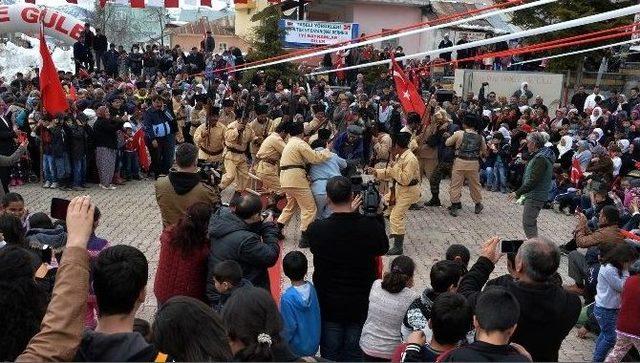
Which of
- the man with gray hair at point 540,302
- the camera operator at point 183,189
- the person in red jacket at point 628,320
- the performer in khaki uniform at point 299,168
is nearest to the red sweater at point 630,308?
the person in red jacket at point 628,320


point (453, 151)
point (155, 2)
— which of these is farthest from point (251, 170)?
point (155, 2)

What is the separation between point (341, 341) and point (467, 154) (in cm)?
679

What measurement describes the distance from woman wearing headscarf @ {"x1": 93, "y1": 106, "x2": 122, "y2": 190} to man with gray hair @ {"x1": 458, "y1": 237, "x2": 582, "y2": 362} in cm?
989

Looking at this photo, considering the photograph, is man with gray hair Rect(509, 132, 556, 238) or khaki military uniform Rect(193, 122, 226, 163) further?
khaki military uniform Rect(193, 122, 226, 163)

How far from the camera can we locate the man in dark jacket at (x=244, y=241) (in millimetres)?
4625

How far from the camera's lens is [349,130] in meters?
11.6

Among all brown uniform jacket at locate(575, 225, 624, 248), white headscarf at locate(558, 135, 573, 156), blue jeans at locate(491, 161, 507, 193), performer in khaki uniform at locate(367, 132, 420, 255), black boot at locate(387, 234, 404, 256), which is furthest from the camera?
blue jeans at locate(491, 161, 507, 193)

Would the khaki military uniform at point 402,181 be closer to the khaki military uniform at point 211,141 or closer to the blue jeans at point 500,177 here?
the khaki military uniform at point 211,141

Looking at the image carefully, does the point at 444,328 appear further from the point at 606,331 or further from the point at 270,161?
the point at 270,161

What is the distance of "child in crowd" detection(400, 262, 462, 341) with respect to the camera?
4117 mm

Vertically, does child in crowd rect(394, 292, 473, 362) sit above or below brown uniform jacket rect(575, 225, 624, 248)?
above

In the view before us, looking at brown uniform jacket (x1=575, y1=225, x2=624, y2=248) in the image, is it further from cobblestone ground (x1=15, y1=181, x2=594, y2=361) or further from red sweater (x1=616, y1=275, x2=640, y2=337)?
cobblestone ground (x1=15, y1=181, x2=594, y2=361)

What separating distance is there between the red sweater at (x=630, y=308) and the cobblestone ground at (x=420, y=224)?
2838 mm

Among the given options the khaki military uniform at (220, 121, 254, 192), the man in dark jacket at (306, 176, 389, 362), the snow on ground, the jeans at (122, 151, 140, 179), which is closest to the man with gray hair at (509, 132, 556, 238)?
the man in dark jacket at (306, 176, 389, 362)
